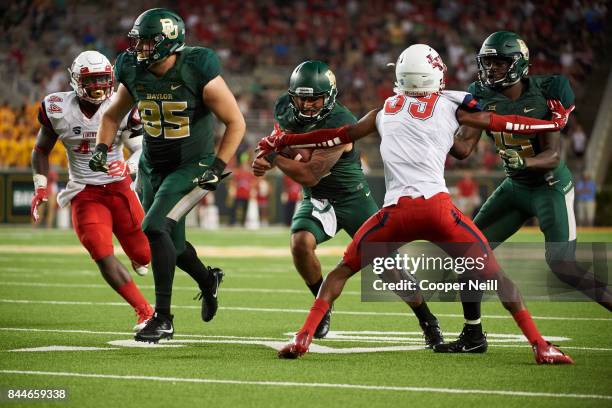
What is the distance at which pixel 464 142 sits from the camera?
616 centimetres

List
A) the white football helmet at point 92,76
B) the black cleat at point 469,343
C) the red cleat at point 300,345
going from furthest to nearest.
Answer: the white football helmet at point 92,76 < the black cleat at point 469,343 < the red cleat at point 300,345

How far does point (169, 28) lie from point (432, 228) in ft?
7.01

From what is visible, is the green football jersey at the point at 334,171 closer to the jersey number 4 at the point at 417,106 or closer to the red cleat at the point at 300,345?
the jersey number 4 at the point at 417,106

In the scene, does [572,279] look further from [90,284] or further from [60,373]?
[90,284]

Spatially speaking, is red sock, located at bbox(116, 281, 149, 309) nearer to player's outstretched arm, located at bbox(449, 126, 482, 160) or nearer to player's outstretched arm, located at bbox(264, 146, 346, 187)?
player's outstretched arm, located at bbox(264, 146, 346, 187)

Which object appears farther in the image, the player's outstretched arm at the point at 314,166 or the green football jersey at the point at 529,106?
the green football jersey at the point at 529,106

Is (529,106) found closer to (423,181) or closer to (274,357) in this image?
(423,181)

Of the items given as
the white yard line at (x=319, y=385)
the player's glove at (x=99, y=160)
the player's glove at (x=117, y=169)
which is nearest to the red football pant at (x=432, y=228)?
the white yard line at (x=319, y=385)

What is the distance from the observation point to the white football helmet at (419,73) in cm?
598

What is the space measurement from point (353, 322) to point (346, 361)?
7.05ft

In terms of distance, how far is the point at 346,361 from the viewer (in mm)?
5988

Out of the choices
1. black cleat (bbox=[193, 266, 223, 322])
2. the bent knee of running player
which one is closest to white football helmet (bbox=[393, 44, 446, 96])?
the bent knee of running player

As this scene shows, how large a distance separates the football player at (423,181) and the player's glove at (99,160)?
1810 millimetres

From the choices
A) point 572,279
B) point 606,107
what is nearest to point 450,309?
point 572,279
